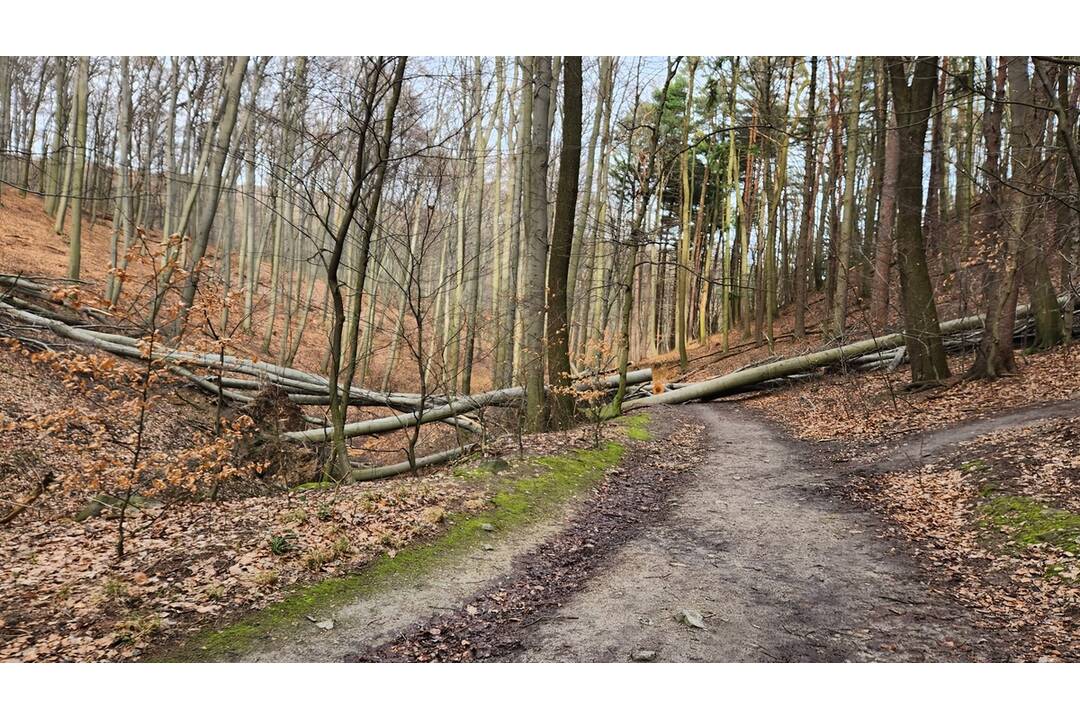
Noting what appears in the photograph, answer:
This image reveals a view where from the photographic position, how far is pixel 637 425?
1109 centimetres

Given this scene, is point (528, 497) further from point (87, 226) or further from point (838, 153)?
point (87, 226)

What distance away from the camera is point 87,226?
83.5ft

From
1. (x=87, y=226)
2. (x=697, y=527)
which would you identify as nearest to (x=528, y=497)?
(x=697, y=527)

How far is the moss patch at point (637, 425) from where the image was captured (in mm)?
10047

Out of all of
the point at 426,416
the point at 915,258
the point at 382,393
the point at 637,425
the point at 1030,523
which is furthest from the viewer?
the point at 382,393

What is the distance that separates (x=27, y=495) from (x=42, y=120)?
2981 cm

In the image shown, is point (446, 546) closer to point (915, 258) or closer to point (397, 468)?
point (397, 468)

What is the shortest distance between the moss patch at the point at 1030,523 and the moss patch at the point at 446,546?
3.89 m

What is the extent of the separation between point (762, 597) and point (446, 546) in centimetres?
245

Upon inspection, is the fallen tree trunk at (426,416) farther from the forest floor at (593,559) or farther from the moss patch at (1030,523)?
the moss patch at (1030,523)

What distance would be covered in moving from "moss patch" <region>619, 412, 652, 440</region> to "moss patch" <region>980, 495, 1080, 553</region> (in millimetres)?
5203

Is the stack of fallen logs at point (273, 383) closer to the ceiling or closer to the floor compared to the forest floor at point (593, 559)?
closer to the ceiling

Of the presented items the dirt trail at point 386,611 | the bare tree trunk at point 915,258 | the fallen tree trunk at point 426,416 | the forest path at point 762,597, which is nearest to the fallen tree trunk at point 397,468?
the fallen tree trunk at point 426,416

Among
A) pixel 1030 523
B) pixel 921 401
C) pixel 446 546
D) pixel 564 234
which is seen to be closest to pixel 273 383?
pixel 564 234
